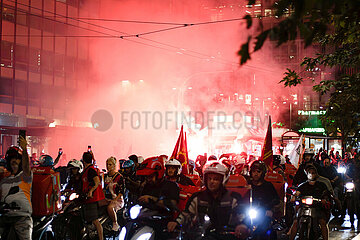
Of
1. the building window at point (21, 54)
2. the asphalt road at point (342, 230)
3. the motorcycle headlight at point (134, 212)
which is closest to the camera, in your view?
the motorcycle headlight at point (134, 212)

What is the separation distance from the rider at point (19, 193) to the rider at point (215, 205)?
6.62ft

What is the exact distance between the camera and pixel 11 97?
124 ft

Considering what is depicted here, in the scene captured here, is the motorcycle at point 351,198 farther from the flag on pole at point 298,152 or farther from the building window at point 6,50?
the building window at point 6,50

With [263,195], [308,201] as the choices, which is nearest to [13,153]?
[263,195]

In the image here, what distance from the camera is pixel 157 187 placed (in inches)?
241

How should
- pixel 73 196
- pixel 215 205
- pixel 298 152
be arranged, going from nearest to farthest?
pixel 215 205 < pixel 73 196 < pixel 298 152

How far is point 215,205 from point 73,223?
4.02 meters

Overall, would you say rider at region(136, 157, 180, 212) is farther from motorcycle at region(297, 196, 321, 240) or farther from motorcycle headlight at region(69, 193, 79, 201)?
motorcycle at region(297, 196, 321, 240)

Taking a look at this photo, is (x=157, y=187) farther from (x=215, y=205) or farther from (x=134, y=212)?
(x=215, y=205)

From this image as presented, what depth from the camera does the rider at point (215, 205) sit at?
493cm

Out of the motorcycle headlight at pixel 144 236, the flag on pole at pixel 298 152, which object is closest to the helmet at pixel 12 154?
the motorcycle headlight at pixel 144 236

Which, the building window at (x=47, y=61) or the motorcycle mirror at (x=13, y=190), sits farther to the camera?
the building window at (x=47, y=61)

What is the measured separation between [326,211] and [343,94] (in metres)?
2.00

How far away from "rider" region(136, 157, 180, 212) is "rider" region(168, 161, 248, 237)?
0.73m
